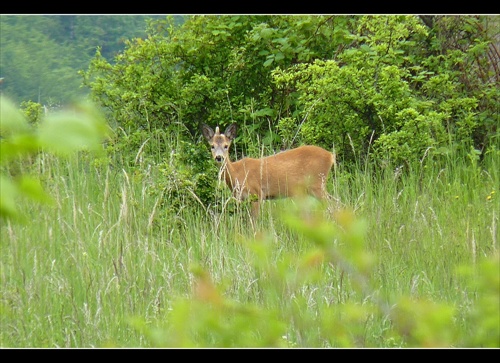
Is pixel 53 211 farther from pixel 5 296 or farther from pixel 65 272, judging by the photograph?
pixel 5 296

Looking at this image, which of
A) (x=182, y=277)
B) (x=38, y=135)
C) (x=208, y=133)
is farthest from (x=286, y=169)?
(x=38, y=135)

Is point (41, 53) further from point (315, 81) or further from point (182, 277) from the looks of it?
point (182, 277)

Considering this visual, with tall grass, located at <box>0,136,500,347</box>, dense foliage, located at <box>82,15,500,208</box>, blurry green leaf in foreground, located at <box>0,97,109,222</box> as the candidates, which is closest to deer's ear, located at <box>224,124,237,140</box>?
dense foliage, located at <box>82,15,500,208</box>

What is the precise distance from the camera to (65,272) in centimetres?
459

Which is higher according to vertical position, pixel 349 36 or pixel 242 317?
pixel 349 36

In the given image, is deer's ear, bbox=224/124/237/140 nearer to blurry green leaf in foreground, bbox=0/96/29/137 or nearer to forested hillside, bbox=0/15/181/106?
forested hillside, bbox=0/15/181/106

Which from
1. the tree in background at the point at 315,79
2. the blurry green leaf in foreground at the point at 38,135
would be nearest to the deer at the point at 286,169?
the tree in background at the point at 315,79

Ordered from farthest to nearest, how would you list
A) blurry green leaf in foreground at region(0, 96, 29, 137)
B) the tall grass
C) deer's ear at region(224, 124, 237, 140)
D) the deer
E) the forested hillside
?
the deer → deer's ear at region(224, 124, 237, 140) → the forested hillside → the tall grass → blurry green leaf in foreground at region(0, 96, 29, 137)

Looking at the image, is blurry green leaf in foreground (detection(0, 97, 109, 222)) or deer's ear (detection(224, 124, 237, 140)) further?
deer's ear (detection(224, 124, 237, 140))

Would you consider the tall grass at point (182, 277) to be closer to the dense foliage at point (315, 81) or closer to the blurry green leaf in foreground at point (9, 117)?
the blurry green leaf in foreground at point (9, 117)

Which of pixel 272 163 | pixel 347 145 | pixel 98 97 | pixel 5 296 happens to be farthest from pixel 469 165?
pixel 5 296

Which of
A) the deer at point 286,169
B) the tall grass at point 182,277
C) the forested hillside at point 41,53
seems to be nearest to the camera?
the tall grass at point 182,277

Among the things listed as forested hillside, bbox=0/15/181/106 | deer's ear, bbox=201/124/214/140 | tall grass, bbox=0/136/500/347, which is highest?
forested hillside, bbox=0/15/181/106

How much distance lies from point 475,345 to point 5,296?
9.23 ft
